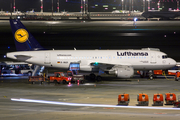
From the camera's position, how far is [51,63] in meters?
47.2

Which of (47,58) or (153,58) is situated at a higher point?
(47,58)

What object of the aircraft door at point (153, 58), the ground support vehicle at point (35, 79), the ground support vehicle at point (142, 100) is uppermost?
the aircraft door at point (153, 58)

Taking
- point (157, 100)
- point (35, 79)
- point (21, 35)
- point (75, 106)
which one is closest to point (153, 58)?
point (35, 79)

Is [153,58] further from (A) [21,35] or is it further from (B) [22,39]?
(A) [21,35]

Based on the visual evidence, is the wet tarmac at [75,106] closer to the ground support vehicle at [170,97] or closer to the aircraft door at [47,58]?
the ground support vehicle at [170,97]

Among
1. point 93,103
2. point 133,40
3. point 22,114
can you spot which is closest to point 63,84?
point 93,103

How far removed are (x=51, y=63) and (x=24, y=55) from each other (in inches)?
161

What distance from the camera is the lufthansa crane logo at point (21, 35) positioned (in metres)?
48.8

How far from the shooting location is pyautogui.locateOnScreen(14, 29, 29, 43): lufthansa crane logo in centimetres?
4881

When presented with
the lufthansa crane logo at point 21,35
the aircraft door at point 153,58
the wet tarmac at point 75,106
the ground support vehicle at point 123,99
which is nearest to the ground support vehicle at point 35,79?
the wet tarmac at point 75,106

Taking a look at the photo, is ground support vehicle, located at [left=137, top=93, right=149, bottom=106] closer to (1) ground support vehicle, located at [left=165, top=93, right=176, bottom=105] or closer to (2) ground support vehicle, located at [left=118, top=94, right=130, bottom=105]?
(2) ground support vehicle, located at [left=118, top=94, right=130, bottom=105]

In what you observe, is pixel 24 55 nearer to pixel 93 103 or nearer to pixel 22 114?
pixel 93 103

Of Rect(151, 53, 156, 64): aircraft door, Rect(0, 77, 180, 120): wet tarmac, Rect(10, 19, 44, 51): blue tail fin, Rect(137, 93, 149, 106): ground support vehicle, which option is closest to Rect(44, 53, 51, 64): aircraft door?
Rect(10, 19, 44, 51): blue tail fin

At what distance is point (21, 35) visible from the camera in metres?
49.2
